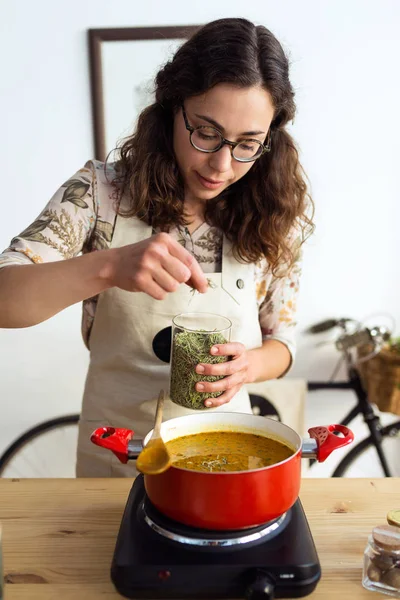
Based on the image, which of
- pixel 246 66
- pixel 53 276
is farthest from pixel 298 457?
pixel 246 66

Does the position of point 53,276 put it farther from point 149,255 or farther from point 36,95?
point 36,95

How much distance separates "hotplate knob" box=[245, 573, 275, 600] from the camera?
0.81 meters

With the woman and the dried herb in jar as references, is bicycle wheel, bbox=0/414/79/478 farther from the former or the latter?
the dried herb in jar

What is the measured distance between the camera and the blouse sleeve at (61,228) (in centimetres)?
128

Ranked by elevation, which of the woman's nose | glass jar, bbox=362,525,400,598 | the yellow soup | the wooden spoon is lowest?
glass jar, bbox=362,525,400,598

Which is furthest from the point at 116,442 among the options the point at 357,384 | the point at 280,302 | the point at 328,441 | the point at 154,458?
the point at 357,384

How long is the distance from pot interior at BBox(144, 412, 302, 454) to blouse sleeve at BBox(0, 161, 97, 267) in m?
0.46

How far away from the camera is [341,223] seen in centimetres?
254

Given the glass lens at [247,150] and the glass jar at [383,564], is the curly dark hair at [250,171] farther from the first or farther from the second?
the glass jar at [383,564]

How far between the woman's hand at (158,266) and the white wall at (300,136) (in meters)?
1.54

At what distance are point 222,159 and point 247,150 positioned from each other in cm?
7

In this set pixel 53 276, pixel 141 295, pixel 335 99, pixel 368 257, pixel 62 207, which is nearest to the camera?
pixel 53 276

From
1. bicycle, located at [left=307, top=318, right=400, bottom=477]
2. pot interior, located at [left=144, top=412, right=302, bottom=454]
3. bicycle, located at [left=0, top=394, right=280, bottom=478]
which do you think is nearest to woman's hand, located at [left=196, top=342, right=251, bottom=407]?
pot interior, located at [left=144, top=412, right=302, bottom=454]

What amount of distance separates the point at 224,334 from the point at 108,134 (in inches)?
58.1
